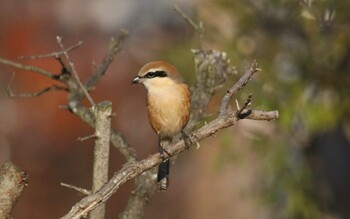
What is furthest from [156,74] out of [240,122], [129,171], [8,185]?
[240,122]

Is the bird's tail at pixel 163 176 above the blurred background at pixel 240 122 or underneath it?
underneath

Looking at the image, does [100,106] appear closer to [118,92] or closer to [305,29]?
[305,29]

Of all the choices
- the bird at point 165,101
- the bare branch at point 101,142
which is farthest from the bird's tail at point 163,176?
the bare branch at point 101,142

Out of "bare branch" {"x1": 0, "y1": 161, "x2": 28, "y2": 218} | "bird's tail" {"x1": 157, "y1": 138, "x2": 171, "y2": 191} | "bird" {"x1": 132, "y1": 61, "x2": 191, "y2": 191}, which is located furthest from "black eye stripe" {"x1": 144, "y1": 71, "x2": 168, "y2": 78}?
"bare branch" {"x1": 0, "y1": 161, "x2": 28, "y2": 218}

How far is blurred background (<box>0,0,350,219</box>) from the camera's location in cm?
881

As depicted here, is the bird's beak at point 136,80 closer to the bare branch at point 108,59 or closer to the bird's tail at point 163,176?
the bird's tail at point 163,176

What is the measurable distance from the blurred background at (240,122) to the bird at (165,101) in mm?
503

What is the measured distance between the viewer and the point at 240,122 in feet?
33.3

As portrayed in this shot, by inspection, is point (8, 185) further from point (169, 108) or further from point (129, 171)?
point (169, 108)

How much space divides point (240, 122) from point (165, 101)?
4576 mm

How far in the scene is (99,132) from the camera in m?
5.18

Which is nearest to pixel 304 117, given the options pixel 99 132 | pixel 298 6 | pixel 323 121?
pixel 323 121

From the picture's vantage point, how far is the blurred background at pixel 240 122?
8.81m

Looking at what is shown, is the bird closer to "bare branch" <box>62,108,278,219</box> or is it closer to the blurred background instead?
the blurred background
